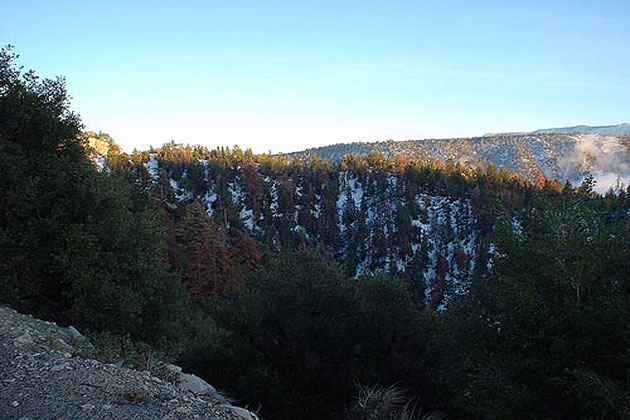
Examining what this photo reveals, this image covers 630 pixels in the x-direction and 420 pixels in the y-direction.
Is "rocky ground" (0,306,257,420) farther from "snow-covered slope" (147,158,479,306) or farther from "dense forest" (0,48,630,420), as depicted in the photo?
"snow-covered slope" (147,158,479,306)

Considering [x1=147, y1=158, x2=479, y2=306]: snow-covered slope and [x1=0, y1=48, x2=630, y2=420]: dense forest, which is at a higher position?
[x1=0, y1=48, x2=630, y2=420]: dense forest

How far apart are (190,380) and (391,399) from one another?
396cm

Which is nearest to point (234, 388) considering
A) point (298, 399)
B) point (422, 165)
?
point (298, 399)

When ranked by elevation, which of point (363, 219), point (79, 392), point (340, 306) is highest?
point (79, 392)

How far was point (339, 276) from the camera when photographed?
16.0 meters

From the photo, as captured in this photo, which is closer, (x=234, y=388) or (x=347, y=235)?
(x=234, y=388)

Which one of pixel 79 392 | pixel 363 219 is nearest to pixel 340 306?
pixel 79 392

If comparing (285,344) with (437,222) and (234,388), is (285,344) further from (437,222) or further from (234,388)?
(437,222)

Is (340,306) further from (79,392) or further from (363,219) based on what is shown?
(363,219)

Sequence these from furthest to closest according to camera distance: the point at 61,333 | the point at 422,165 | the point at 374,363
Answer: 1. the point at 422,165
2. the point at 374,363
3. the point at 61,333

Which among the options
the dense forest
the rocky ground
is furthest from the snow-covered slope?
the rocky ground

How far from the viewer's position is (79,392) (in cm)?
572

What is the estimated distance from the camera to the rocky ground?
530cm

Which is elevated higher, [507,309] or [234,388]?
[507,309]
